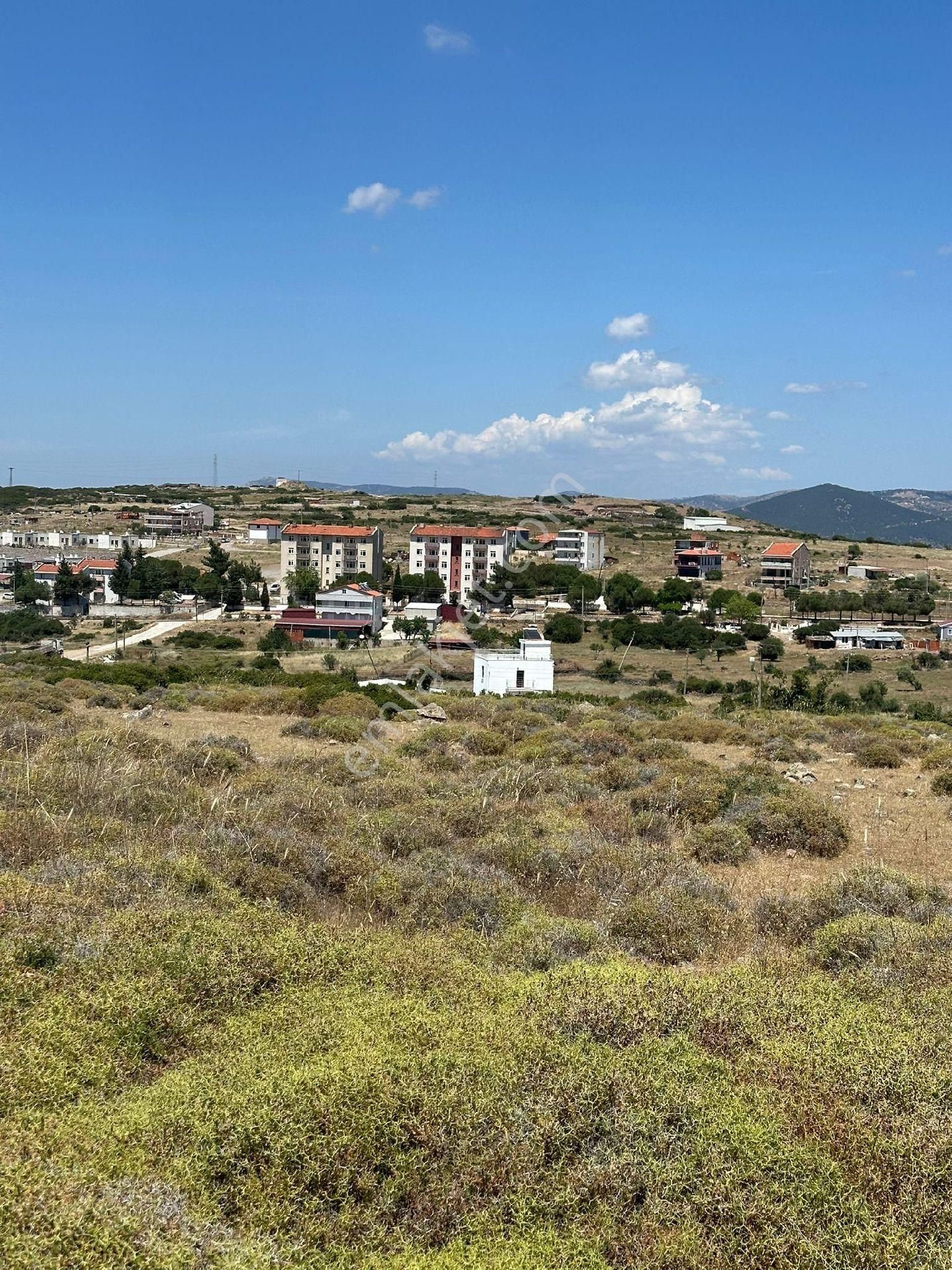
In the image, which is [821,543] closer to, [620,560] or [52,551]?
[620,560]

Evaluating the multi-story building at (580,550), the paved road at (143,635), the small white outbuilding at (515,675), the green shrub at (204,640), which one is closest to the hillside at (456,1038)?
the small white outbuilding at (515,675)

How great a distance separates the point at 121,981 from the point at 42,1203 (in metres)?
2.09

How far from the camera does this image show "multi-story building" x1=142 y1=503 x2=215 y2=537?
9656 centimetres

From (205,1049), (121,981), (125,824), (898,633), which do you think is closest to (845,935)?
(205,1049)

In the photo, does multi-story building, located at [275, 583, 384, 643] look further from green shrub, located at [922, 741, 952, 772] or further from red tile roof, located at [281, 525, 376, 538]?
green shrub, located at [922, 741, 952, 772]

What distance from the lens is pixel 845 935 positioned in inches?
291

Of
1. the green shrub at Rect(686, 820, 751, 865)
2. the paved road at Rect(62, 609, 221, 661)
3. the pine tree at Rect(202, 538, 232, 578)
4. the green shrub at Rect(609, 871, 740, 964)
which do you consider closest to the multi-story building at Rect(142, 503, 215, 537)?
the pine tree at Rect(202, 538, 232, 578)

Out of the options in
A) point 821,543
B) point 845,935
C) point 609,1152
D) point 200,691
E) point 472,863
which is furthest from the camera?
point 821,543

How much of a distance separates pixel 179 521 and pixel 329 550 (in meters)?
34.9

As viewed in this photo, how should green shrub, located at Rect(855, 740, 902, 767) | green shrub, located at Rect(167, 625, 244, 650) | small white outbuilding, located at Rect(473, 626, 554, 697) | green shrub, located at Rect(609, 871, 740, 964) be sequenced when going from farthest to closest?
green shrub, located at Rect(167, 625, 244, 650) → small white outbuilding, located at Rect(473, 626, 554, 697) → green shrub, located at Rect(855, 740, 902, 767) → green shrub, located at Rect(609, 871, 740, 964)

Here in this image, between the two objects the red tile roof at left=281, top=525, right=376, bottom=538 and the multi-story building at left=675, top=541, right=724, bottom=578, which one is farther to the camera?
the multi-story building at left=675, top=541, right=724, bottom=578

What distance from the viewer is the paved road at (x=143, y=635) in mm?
40469

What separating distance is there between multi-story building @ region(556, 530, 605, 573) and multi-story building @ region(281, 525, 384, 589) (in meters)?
15.8

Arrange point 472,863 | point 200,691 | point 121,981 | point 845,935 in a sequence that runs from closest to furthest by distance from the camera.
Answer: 1. point 121,981
2. point 845,935
3. point 472,863
4. point 200,691
